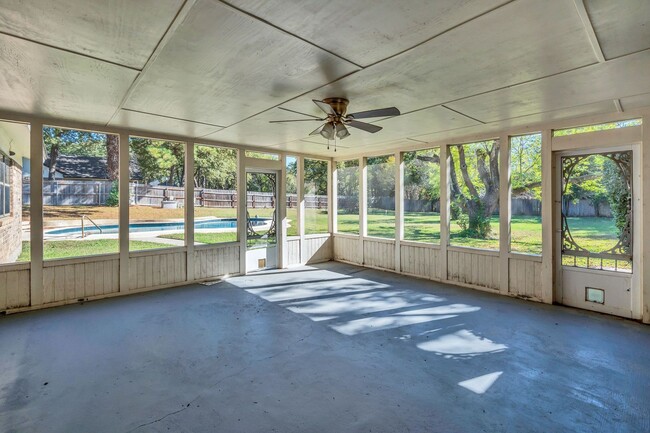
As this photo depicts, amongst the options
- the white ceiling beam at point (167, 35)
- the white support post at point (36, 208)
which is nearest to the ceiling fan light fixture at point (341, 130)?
the white ceiling beam at point (167, 35)

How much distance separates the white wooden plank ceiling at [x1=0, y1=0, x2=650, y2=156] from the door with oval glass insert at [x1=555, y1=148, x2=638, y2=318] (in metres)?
0.82

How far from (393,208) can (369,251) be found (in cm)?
115

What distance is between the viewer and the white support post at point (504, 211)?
16.6ft

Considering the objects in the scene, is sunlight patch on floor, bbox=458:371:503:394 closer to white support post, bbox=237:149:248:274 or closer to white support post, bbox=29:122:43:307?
white support post, bbox=237:149:248:274

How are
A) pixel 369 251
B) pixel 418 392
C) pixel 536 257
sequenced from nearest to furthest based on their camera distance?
pixel 418 392 < pixel 536 257 < pixel 369 251

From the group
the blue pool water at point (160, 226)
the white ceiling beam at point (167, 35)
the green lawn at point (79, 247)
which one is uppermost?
the white ceiling beam at point (167, 35)

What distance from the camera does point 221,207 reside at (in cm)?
674

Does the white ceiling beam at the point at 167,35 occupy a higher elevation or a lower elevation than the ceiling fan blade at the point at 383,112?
higher

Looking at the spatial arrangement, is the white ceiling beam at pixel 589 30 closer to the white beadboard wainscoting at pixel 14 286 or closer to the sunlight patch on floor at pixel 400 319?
the sunlight patch on floor at pixel 400 319

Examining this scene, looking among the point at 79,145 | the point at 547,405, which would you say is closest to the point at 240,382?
the point at 547,405

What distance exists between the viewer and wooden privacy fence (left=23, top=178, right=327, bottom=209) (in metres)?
4.79

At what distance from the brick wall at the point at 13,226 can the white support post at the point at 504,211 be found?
7090mm

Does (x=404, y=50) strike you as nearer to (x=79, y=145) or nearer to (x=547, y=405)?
(x=547, y=405)

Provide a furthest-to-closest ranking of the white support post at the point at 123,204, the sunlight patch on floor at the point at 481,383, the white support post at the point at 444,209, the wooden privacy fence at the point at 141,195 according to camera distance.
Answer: the white support post at the point at 444,209, the white support post at the point at 123,204, the wooden privacy fence at the point at 141,195, the sunlight patch on floor at the point at 481,383
